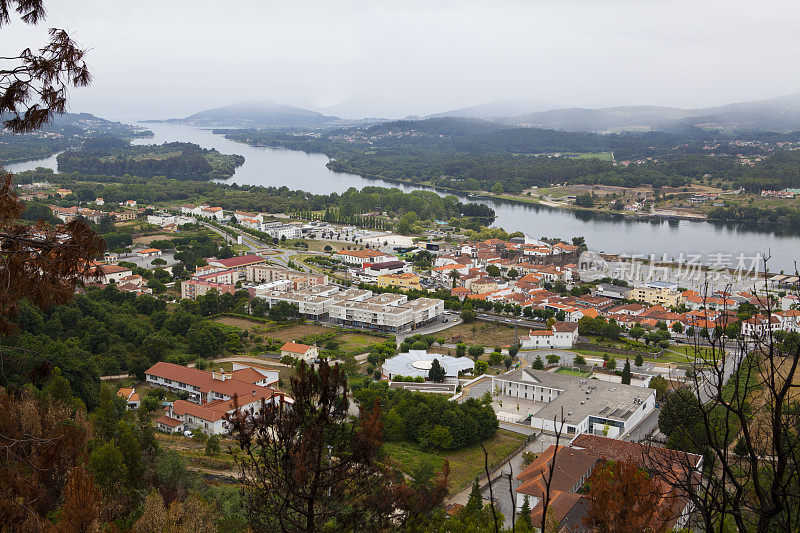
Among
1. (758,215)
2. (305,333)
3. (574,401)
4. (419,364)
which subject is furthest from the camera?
(758,215)

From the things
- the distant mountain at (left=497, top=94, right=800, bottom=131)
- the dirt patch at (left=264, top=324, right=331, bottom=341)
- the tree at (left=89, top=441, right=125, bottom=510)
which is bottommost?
the dirt patch at (left=264, top=324, right=331, bottom=341)

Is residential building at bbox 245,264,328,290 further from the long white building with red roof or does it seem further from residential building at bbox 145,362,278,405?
residential building at bbox 145,362,278,405

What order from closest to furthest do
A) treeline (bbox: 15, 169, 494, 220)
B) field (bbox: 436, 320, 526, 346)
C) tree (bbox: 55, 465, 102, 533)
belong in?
tree (bbox: 55, 465, 102, 533), field (bbox: 436, 320, 526, 346), treeline (bbox: 15, 169, 494, 220)

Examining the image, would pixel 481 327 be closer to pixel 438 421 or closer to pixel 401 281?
pixel 401 281

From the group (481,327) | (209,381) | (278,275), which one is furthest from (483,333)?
(278,275)

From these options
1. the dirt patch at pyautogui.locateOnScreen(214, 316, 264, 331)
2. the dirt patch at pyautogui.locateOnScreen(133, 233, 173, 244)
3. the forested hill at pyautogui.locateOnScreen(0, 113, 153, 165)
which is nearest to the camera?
Answer: the dirt patch at pyautogui.locateOnScreen(214, 316, 264, 331)

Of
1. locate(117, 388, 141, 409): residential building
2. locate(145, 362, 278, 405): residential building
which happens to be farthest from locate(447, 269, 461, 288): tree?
locate(117, 388, 141, 409): residential building

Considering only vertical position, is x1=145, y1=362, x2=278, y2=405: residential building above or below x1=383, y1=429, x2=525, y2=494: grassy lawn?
above
